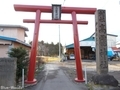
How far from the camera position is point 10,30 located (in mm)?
26688

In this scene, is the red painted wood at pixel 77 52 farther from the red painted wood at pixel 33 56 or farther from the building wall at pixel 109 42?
the building wall at pixel 109 42

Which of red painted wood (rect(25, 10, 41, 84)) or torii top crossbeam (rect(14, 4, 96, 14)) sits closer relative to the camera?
red painted wood (rect(25, 10, 41, 84))

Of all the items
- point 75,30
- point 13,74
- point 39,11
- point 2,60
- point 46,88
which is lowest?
point 46,88

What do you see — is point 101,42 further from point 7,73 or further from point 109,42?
point 109,42

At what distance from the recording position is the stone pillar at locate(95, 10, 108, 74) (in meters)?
12.1

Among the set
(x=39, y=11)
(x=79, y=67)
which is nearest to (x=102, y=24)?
(x=79, y=67)

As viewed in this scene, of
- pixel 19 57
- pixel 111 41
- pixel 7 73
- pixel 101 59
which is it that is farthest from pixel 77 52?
pixel 111 41

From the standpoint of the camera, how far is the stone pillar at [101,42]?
12.1m

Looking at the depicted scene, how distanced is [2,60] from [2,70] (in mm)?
543

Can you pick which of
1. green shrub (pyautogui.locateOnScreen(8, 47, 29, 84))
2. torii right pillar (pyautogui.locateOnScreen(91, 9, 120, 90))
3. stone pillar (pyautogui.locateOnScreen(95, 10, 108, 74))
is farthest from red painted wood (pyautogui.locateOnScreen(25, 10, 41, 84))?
stone pillar (pyautogui.locateOnScreen(95, 10, 108, 74))

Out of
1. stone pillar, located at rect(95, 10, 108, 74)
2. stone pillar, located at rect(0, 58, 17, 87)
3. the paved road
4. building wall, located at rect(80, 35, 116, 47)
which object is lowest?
the paved road

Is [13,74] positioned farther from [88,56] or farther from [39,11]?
[88,56]

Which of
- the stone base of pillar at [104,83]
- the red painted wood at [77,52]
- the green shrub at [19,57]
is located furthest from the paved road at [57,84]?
the green shrub at [19,57]

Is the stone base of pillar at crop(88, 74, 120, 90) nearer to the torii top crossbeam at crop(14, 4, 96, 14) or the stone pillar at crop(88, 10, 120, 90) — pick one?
the stone pillar at crop(88, 10, 120, 90)
